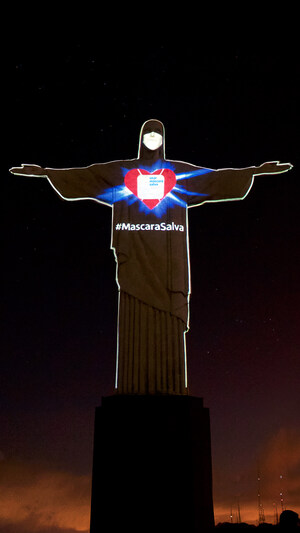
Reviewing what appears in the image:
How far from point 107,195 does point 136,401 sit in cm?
304

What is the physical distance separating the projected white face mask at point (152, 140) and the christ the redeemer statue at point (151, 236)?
15 mm

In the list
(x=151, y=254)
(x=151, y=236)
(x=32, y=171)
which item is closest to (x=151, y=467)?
(x=151, y=254)

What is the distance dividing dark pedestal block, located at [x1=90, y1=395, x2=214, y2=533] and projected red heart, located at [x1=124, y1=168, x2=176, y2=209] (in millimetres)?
2830

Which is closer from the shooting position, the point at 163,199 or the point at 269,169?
the point at 163,199

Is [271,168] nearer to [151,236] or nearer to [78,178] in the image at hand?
[151,236]

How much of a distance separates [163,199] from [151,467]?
360 cm

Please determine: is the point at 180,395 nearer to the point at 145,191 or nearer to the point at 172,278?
the point at 172,278

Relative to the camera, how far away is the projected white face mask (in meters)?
7.29

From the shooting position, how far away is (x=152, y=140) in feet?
23.9

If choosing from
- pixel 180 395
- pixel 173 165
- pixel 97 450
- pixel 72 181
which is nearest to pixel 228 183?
pixel 173 165

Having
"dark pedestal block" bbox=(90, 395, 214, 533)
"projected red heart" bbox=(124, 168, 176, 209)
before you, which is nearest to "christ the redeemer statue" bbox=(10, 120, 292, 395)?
"projected red heart" bbox=(124, 168, 176, 209)

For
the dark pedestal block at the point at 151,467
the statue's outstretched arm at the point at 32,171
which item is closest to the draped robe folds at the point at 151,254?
the statue's outstretched arm at the point at 32,171

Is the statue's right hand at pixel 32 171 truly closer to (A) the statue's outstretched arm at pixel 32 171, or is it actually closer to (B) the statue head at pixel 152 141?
(A) the statue's outstretched arm at pixel 32 171

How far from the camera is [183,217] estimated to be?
701 centimetres
